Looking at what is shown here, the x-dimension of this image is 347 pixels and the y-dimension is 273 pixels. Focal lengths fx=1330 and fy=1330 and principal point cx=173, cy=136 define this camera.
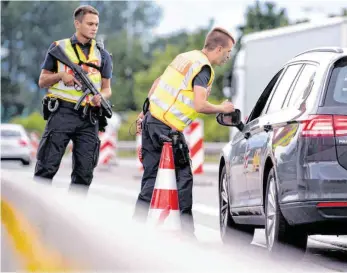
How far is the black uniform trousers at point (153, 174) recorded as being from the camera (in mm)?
9555

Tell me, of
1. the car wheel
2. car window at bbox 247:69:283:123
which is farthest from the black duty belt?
the car wheel

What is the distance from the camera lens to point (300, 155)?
8.00 meters

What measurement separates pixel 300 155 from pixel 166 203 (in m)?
1.41

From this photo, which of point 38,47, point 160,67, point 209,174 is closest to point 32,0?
point 38,47

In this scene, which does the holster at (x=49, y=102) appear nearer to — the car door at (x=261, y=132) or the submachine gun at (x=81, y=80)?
the submachine gun at (x=81, y=80)

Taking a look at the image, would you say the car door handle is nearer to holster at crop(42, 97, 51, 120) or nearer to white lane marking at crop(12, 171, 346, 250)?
white lane marking at crop(12, 171, 346, 250)

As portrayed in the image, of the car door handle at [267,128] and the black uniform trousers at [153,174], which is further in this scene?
the black uniform trousers at [153,174]

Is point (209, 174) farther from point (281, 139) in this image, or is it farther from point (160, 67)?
point (160, 67)

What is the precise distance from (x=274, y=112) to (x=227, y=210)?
1.59 m

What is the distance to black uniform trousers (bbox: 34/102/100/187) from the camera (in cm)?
1098

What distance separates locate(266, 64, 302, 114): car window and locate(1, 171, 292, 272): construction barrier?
2.62 m

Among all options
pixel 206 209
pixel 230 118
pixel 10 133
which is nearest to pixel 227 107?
pixel 230 118

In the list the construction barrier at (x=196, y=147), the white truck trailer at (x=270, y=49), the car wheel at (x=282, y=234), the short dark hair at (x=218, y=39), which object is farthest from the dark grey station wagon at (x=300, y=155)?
the construction barrier at (x=196, y=147)

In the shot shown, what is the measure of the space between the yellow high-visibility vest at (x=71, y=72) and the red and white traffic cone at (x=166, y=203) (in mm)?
1989
